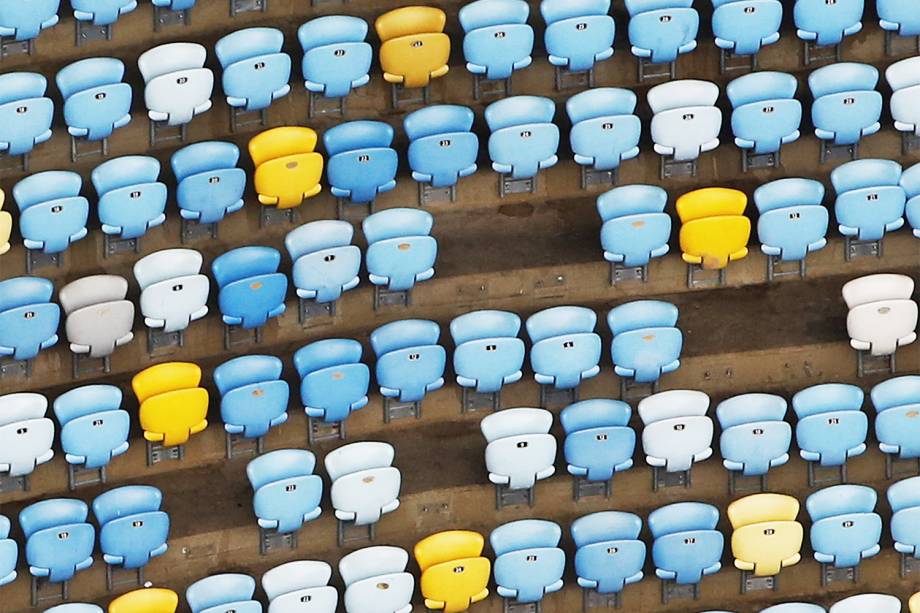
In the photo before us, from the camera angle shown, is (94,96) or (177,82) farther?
(177,82)

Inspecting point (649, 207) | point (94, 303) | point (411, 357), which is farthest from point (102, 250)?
point (649, 207)

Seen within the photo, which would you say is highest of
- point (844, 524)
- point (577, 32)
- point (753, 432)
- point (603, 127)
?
point (577, 32)

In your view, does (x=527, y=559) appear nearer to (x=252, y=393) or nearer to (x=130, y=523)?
(x=252, y=393)

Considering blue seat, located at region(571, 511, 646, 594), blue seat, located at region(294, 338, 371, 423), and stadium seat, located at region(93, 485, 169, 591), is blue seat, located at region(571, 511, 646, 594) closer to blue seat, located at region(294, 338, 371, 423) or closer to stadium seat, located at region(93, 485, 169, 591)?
blue seat, located at region(294, 338, 371, 423)

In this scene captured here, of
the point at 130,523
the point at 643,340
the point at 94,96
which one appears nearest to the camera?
the point at 130,523

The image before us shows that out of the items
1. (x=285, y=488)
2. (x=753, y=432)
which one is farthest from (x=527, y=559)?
(x=753, y=432)

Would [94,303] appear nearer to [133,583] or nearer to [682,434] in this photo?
[133,583]

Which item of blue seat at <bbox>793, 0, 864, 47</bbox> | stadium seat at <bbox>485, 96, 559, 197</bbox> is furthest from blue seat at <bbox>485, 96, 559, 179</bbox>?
blue seat at <bbox>793, 0, 864, 47</bbox>
